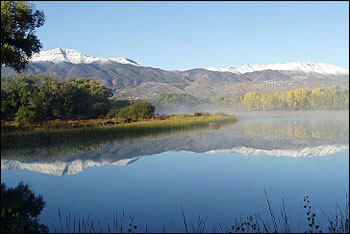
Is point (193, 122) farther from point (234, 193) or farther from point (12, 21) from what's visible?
point (234, 193)

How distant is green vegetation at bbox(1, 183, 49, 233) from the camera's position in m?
3.12

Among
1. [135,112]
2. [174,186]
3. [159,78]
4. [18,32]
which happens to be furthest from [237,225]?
[159,78]

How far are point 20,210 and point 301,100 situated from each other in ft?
68.5

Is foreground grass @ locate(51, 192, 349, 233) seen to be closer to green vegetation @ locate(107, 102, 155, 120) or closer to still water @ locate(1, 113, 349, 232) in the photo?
still water @ locate(1, 113, 349, 232)

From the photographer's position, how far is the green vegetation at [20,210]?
312cm

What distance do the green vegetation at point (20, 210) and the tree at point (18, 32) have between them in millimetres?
4783

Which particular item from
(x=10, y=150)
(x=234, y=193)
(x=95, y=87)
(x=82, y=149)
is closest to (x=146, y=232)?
(x=234, y=193)

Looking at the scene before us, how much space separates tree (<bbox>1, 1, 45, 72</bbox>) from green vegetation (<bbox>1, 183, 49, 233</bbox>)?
15.7ft

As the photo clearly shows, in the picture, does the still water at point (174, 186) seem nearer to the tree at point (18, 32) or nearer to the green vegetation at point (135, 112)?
the tree at point (18, 32)

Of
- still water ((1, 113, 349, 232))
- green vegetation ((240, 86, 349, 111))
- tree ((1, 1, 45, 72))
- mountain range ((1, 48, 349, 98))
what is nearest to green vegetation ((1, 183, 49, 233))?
still water ((1, 113, 349, 232))

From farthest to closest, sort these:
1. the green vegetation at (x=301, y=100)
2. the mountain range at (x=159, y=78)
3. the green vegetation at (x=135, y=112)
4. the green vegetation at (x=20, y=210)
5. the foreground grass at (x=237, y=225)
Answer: the mountain range at (x=159, y=78)
the green vegetation at (x=135, y=112)
the green vegetation at (x=301, y=100)
the green vegetation at (x=20, y=210)
the foreground grass at (x=237, y=225)

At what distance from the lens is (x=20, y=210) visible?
12.1ft

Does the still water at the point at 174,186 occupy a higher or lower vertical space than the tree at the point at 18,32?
lower

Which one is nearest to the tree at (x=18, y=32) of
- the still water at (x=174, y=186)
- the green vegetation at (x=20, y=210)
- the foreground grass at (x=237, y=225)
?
the still water at (x=174, y=186)
